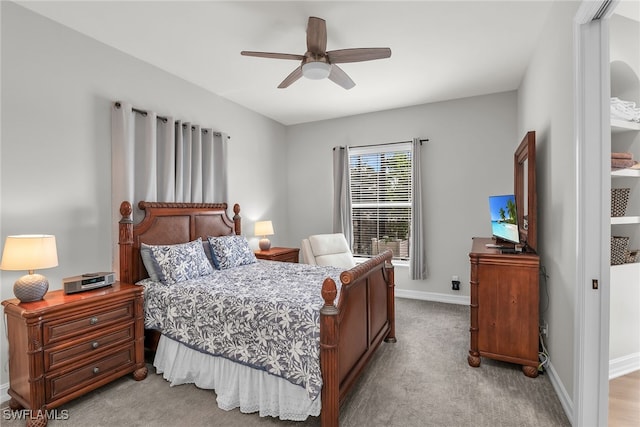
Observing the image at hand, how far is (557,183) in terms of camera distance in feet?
7.37

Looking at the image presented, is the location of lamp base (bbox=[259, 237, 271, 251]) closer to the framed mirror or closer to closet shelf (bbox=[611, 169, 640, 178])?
the framed mirror

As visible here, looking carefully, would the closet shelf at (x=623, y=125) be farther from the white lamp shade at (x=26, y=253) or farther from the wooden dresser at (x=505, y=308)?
the white lamp shade at (x=26, y=253)

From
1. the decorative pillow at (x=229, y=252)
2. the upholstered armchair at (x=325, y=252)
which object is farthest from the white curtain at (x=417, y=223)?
the decorative pillow at (x=229, y=252)

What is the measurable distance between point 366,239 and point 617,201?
314cm

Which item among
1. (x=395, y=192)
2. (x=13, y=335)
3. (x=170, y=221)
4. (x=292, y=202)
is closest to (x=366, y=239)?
(x=395, y=192)

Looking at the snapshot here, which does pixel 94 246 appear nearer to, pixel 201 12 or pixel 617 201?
pixel 201 12

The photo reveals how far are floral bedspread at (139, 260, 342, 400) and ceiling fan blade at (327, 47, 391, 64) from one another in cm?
181

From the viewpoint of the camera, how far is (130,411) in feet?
6.89

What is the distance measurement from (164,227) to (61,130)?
1.16 m

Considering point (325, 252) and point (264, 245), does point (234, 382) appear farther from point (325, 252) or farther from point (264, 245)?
point (264, 245)

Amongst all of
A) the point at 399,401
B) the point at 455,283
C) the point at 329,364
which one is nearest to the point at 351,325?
the point at 329,364

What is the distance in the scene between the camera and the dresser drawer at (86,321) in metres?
2.02

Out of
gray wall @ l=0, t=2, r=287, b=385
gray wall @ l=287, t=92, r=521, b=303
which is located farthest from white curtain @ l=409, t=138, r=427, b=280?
gray wall @ l=0, t=2, r=287, b=385

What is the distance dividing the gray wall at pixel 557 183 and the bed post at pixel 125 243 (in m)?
3.35
